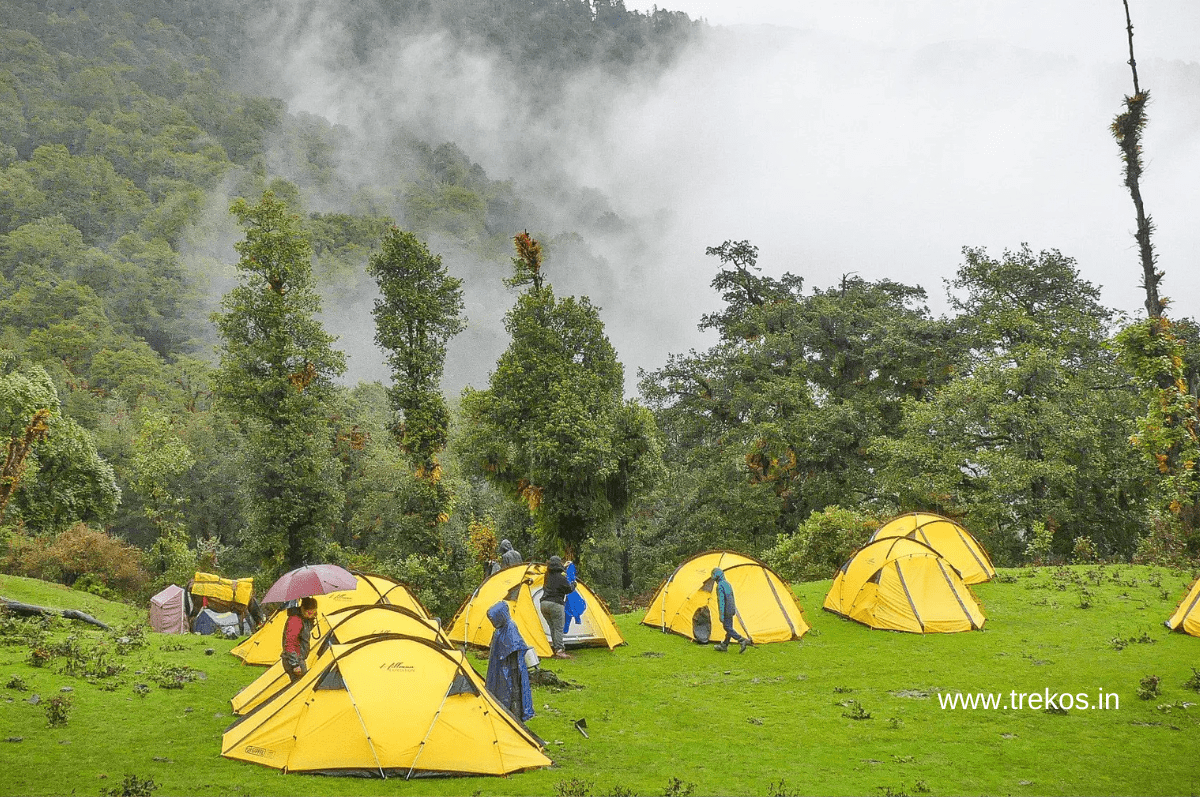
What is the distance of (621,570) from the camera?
118 feet

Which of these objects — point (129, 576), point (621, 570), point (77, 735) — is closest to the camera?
point (77, 735)

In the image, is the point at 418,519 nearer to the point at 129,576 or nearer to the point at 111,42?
the point at 129,576

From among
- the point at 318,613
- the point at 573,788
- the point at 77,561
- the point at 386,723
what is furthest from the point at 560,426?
the point at 77,561

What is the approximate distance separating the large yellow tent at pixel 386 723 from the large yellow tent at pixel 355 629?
1290mm

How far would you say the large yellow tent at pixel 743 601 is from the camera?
1556 centimetres

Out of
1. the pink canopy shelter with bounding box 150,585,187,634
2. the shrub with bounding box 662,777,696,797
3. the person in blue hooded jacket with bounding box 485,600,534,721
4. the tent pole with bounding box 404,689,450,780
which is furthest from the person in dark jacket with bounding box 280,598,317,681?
the pink canopy shelter with bounding box 150,585,187,634

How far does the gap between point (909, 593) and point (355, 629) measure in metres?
11.0

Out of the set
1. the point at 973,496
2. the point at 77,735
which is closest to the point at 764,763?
the point at 77,735

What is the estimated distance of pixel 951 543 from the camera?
1958 centimetres

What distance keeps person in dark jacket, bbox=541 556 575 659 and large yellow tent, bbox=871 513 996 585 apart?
9.31 metres

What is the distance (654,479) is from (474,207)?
495 feet

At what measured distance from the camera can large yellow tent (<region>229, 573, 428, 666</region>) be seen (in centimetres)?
1362

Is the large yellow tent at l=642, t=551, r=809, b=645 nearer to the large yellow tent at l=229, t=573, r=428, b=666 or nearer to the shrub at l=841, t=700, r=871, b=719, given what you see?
the shrub at l=841, t=700, r=871, b=719

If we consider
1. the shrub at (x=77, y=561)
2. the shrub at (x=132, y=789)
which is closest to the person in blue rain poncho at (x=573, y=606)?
the shrub at (x=132, y=789)
